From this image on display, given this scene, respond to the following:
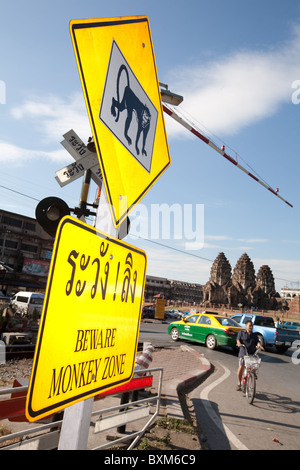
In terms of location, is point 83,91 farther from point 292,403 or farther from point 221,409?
point 292,403

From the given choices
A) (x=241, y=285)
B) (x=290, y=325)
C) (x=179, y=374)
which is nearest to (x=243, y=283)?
(x=241, y=285)

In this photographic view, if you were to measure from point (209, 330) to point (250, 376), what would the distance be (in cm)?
731

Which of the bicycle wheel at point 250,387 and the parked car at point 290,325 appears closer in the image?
the bicycle wheel at point 250,387

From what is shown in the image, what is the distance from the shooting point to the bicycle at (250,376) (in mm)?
6406

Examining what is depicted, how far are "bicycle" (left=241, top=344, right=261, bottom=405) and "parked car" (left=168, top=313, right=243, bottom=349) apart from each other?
5.87 metres

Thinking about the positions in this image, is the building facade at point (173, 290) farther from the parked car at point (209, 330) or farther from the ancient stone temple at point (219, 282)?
the parked car at point (209, 330)

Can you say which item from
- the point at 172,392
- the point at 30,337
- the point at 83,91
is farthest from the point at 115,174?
the point at 30,337

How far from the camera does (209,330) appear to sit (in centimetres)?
1373

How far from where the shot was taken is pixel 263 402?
258 inches

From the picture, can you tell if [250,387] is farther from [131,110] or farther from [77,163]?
[131,110]

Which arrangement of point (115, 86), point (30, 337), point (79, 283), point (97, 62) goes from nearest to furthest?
point (79, 283) → point (97, 62) → point (115, 86) → point (30, 337)

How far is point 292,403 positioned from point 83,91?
7.48 meters

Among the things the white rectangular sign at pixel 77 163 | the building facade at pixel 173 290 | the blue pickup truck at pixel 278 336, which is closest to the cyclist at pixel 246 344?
the white rectangular sign at pixel 77 163

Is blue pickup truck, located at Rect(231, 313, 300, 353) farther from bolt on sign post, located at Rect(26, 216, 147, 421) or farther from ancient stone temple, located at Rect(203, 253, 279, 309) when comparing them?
ancient stone temple, located at Rect(203, 253, 279, 309)
